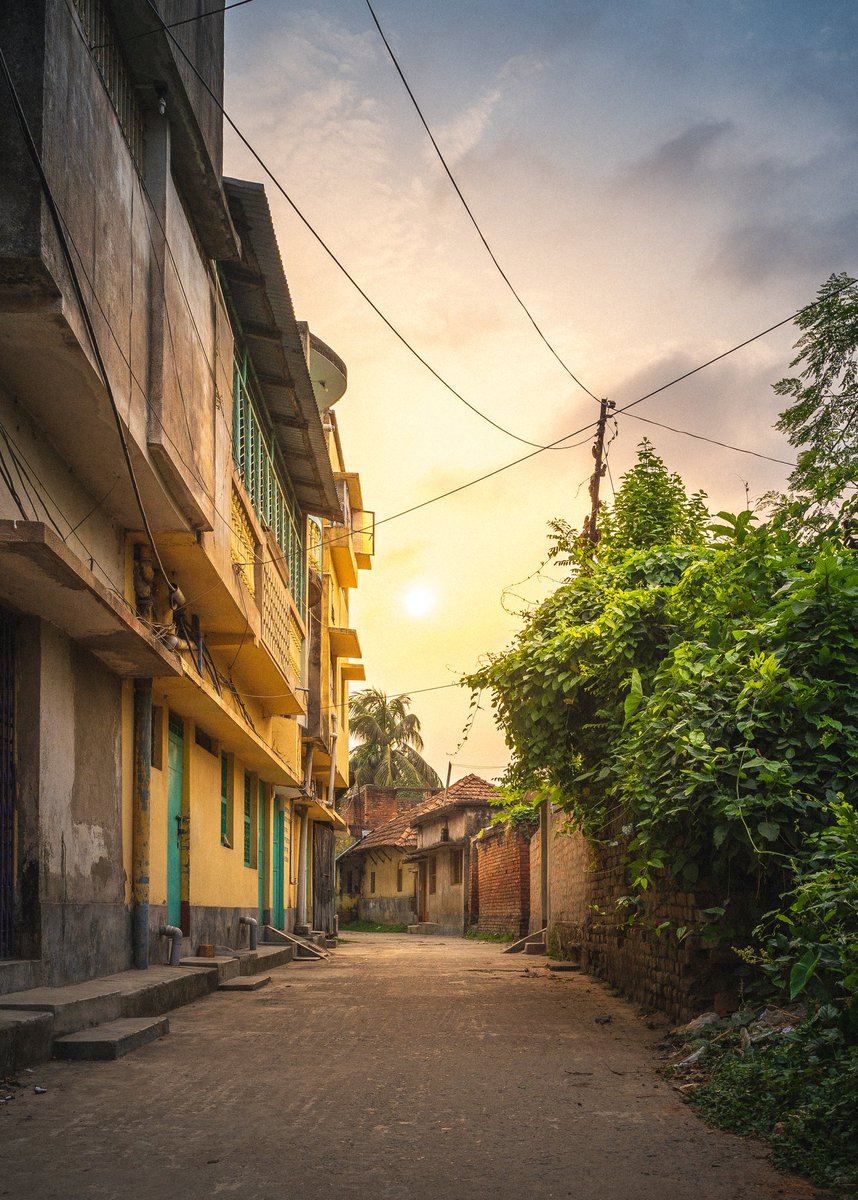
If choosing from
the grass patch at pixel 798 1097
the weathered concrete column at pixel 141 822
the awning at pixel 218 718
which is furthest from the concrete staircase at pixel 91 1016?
the grass patch at pixel 798 1097

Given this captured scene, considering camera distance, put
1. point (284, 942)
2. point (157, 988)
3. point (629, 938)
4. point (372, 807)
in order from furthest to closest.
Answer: point (372, 807)
point (284, 942)
point (629, 938)
point (157, 988)

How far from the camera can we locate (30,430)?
7.70 metres

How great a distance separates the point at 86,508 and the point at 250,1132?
538 centimetres

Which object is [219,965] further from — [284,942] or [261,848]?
[261,848]

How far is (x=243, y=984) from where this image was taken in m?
12.2

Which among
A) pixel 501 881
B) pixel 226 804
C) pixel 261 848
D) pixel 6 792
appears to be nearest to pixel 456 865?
pixel 501 881

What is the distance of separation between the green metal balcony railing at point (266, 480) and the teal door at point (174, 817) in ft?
9.80

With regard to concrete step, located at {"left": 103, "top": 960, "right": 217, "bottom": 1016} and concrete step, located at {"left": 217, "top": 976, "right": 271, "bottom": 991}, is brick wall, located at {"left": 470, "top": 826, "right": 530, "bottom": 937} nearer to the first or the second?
concrete step, located at {"left": 217, "top": 976, "right": 271, "bottom": 991}

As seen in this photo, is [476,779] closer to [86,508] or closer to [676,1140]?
[86,508]

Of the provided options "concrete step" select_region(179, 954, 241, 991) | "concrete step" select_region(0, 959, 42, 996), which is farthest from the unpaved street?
"concrete step" select_region(179, 954, 241, 991)

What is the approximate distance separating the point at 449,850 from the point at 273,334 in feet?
92.0

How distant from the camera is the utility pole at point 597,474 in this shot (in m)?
18.2

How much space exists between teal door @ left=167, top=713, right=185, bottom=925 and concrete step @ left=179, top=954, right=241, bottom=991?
673 millimetres

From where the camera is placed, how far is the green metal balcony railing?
44.1 ft
